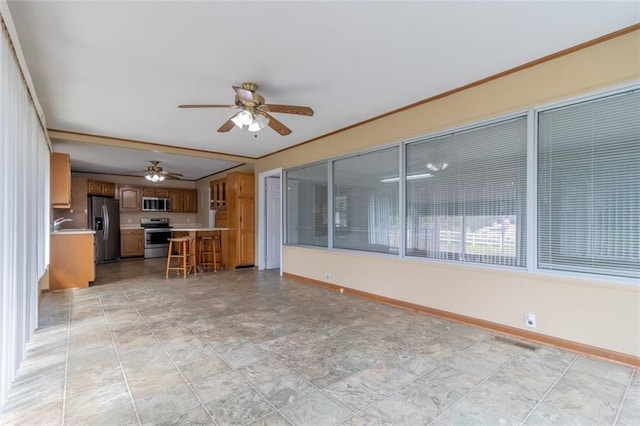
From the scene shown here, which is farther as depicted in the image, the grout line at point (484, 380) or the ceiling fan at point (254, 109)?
the ceiling fan at point (254, 109)

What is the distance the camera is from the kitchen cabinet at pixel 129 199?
8695 millimetres

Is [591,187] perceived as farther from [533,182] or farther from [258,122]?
[258,122]

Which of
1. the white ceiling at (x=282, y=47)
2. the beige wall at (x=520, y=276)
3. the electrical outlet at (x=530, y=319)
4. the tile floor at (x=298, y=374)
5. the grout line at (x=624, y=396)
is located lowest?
the tile floor at (x=298, y=374)

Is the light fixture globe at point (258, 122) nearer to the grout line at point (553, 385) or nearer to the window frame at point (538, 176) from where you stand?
the window frame at point (538, 176)

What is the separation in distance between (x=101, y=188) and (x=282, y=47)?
7.92 metres

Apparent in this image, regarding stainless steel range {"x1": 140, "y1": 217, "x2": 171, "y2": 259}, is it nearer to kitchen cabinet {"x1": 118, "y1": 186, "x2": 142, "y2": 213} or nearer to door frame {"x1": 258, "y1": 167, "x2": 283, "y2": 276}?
kitchen cabinet {"x1": 118, "y1": 186, "x2": 142, "y2": 213}

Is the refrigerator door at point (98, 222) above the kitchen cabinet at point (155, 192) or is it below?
below

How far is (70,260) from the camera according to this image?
500cm

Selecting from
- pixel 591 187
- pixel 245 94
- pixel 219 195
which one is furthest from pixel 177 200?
pixel 591 187

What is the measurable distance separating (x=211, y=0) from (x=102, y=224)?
25.6 ft

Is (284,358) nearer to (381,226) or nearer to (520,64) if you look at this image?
(381,226)

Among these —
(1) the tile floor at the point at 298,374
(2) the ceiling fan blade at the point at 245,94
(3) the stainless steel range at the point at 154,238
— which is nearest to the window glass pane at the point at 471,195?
(1) the tile floor at the point at 298,374

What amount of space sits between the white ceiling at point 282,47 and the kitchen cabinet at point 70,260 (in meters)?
2.20

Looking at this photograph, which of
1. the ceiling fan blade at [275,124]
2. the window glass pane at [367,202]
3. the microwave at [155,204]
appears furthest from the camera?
the microwave at [155,204]
